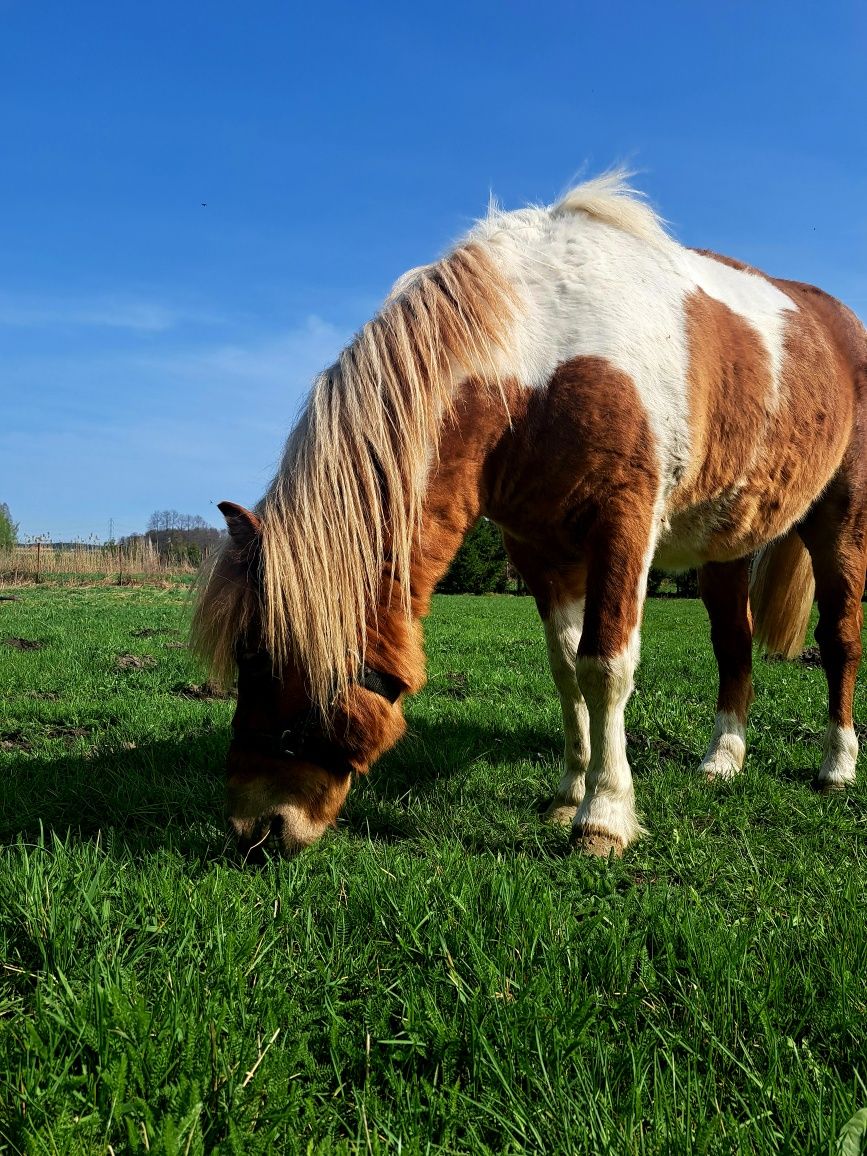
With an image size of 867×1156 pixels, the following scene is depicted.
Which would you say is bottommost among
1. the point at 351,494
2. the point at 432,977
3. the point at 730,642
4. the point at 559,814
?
the point at 559,814

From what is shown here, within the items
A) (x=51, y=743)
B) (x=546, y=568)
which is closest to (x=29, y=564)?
(x=51, y=743)

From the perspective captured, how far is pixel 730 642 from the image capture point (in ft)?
16.4

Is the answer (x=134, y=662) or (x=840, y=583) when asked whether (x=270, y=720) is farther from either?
(x=134, y=662)

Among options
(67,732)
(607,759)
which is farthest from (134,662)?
(607,759)

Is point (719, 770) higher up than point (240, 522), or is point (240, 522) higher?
point (240, 522)

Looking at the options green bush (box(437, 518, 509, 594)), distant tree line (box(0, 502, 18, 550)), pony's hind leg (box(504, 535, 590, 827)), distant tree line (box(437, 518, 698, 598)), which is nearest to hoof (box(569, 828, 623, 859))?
pony's hind leg (box(504, 535, 590, 827))

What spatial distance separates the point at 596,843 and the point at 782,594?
3.08 meters

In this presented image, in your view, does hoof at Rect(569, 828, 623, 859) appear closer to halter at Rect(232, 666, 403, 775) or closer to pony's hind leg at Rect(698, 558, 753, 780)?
halter at Rect(232, 666, 403, 775)

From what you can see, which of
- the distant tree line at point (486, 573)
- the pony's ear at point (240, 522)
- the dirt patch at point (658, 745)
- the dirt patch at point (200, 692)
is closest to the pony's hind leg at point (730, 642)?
the dirt patch at point (658, 745)

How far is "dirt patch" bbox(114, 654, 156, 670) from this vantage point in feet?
25.6

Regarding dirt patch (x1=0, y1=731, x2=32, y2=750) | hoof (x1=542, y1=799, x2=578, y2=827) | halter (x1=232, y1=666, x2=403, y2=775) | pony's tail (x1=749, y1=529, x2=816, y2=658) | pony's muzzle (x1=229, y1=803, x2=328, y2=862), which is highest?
pony's tail (x1=749, y1=529, x2=816, y2=658)

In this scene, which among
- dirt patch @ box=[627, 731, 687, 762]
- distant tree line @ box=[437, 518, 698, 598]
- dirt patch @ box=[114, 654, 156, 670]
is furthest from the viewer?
distant tree line @ box=[437, 518, 698, 598]

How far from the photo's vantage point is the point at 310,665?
2793mm

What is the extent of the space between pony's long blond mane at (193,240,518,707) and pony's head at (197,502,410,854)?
0.01 metres
